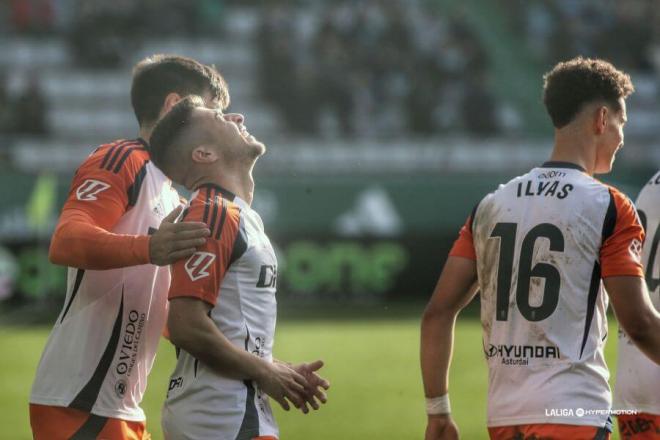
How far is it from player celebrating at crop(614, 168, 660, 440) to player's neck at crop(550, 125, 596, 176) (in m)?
0.82

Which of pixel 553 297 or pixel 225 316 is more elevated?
pixel 553 297

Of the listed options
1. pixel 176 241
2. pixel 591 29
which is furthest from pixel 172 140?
pixel 591 29

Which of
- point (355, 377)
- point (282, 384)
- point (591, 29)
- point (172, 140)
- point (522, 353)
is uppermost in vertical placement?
point (591, 29)

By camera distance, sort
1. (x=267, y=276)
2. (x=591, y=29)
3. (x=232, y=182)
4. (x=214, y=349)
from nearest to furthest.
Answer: (x=214, y=349) < (x=267, y=276) < (x=232, y=182) < (x=591, y=29)

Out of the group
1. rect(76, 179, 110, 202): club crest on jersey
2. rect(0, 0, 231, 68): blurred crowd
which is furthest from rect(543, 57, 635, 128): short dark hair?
rect(0, 0, 231, 68): blurred crowd

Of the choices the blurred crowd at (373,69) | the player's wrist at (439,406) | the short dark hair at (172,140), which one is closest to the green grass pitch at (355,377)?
the player's wrist at (439,406)

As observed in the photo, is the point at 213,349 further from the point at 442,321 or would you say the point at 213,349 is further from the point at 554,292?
the point at 554,292

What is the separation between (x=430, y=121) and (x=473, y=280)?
18.3 meters

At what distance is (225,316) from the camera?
3729mm

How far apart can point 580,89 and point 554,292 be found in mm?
741

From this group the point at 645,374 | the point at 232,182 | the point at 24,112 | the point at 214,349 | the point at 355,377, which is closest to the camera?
the point at 214,349

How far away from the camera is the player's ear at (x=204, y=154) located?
3.98 metres

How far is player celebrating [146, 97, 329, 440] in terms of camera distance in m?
3.65

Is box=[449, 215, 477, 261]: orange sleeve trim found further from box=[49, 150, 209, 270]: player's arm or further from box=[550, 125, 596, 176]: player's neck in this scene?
box=[49, 150, 209, 270]: player's arm
